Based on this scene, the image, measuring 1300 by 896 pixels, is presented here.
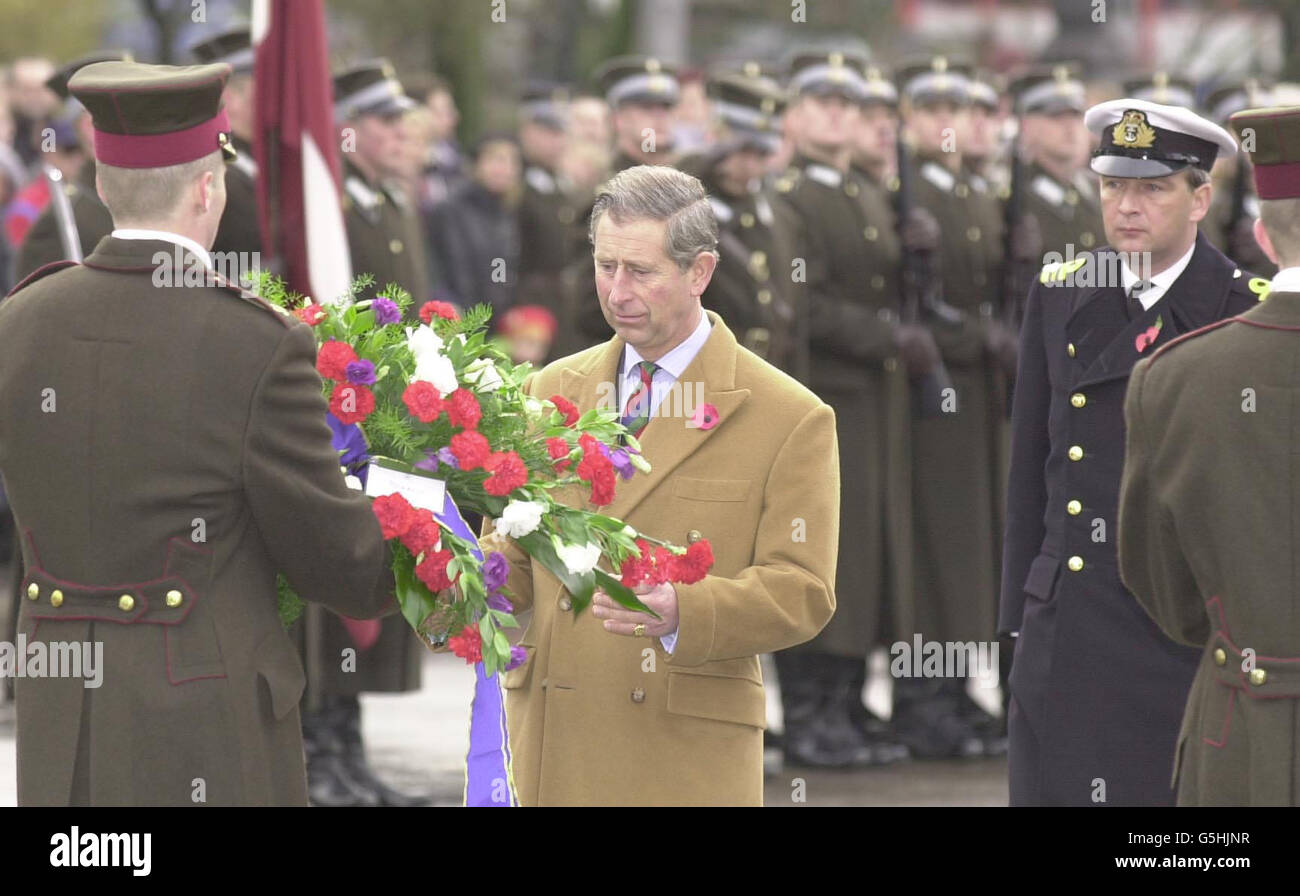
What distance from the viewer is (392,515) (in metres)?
4.19

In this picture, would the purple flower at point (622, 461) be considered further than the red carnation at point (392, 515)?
Yes

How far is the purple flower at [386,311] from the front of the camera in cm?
450

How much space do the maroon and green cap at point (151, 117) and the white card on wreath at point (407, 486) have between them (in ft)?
2.30

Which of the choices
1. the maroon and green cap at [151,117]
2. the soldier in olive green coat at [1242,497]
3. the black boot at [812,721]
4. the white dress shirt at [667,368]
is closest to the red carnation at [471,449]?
the white dress shirt at [667,368]

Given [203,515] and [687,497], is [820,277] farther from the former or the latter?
[203,515]

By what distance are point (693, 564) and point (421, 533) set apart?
0.52 m

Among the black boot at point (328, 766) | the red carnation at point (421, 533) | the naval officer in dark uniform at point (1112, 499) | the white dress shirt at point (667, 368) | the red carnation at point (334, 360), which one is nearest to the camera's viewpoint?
the red carnation at point (421, 533)

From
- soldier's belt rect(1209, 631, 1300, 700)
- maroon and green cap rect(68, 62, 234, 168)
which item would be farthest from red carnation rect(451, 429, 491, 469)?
soldier's belt rect(1209, 631, 1300, 700)

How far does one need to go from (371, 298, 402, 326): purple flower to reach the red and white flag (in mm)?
3031

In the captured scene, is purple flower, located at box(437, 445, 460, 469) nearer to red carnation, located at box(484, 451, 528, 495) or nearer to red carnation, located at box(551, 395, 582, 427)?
red carnation, located at box(484, 451, 528, 495)

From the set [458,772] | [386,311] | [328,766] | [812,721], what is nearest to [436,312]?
[386,311]

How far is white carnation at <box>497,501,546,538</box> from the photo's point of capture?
14.1 ft

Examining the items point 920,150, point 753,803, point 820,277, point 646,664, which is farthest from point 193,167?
point 920,150

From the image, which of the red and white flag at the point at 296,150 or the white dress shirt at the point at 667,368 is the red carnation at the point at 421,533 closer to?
the white dress shirt at the point at 667,368
